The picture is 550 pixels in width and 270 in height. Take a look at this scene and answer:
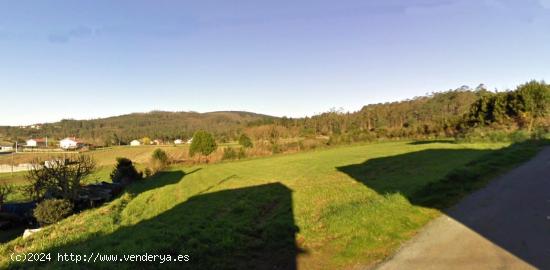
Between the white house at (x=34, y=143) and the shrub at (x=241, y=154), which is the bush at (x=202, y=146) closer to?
the shrub at (x=241, y=154)

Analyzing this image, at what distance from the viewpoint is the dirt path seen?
7.02m

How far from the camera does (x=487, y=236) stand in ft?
27.9

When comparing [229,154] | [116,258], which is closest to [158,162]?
[229,154]

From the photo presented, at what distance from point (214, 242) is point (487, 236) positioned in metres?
6.62

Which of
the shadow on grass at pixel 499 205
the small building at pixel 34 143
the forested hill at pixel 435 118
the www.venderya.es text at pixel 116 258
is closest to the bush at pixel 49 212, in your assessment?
the www.venderya.es text at pixel 116 258

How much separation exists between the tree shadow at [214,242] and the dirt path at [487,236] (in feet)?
9.20

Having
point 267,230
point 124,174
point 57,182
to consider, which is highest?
point 57,182

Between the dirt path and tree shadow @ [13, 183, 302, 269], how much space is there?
9.20ft

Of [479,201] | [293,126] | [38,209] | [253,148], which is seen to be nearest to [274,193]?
[479,201]

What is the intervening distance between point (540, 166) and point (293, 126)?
85.4 meters

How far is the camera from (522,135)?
3866 cm

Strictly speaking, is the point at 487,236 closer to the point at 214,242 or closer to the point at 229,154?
the point at 214,242

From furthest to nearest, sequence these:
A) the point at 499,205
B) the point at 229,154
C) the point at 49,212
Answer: the point at 229,154 → the point at 49,212 → the point at 499,205

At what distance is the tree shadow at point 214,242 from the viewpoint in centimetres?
811
